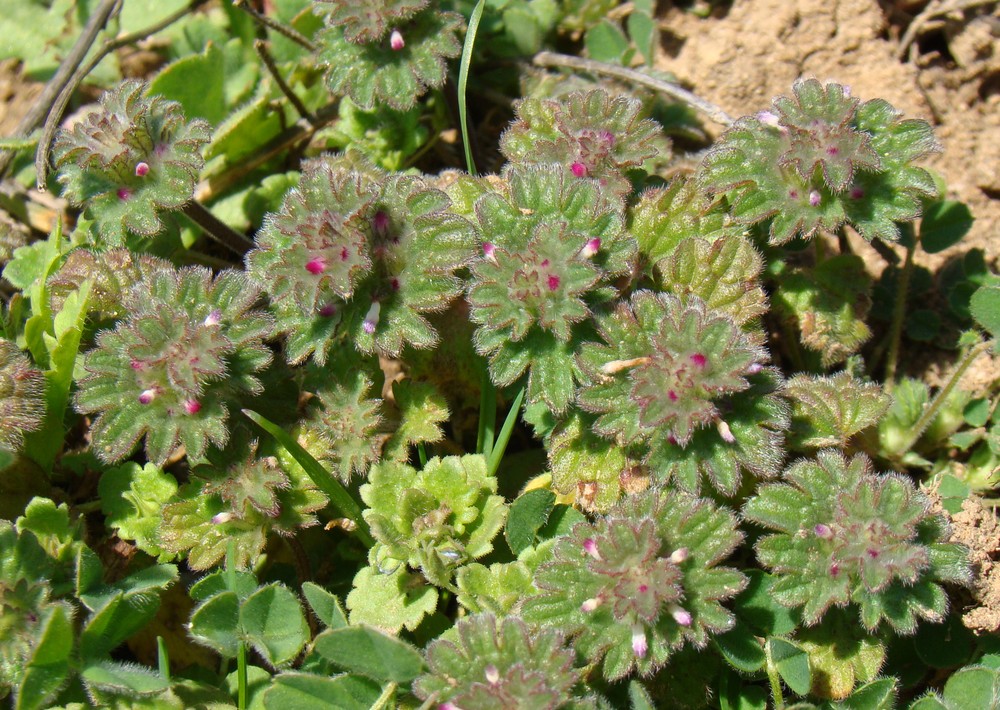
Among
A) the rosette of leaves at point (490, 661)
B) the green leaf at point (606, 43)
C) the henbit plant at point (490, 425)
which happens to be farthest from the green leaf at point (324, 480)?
the green leaf at point (606, 43)

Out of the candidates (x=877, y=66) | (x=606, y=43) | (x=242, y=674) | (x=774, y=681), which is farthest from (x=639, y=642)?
(x=877, y=66)

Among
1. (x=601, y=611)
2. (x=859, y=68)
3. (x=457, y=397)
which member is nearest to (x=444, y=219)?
(x=457, y=397)

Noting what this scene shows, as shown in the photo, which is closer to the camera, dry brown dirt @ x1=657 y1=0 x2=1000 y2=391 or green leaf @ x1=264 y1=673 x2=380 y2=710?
green leaf @ x1=264 y1=673 x2=380 y2=710

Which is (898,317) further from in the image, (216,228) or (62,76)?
(62,76)

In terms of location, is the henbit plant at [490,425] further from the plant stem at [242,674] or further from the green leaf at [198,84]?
the green leaf at [198,84]

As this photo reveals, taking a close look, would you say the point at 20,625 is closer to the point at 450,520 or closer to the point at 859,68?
the point at 450,520

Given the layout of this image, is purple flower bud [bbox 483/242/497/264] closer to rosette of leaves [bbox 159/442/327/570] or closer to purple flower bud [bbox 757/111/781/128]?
rosette of leaves [bbox 159/442/327/570]

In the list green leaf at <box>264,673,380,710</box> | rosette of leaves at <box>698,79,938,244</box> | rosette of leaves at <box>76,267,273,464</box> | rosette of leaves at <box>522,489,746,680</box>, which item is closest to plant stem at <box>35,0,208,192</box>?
rosette of leaves at <box>76,267,273,464</box>
